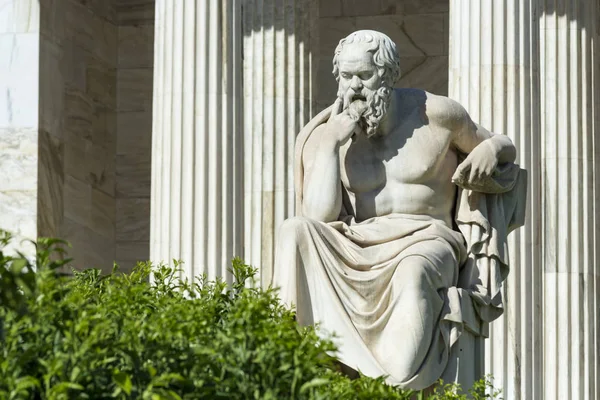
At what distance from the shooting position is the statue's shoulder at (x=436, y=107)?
16.0 metres

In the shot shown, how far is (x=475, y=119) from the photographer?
2047 cm

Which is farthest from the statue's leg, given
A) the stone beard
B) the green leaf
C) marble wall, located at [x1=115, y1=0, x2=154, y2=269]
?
marble wall, located at [x1=115, y1=0, x2=154, y2=269]

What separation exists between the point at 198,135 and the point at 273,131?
1055mm

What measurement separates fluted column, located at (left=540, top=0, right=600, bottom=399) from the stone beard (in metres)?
6.59

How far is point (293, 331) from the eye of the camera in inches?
490

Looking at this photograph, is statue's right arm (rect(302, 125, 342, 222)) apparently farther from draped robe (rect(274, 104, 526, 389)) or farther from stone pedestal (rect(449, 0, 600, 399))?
stone pedestal (rect(449, 0, 600, 399))

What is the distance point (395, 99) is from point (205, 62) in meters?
5.54

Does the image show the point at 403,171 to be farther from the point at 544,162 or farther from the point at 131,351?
the point at 544,162

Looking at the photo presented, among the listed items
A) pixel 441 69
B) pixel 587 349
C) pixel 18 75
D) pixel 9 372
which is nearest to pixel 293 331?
pixel 9 372

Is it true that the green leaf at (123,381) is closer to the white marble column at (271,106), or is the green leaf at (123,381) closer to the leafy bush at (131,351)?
the leafy bush at (131,351)

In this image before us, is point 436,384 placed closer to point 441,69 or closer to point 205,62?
point 205,62

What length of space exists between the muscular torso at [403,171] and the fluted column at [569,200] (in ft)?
20.8

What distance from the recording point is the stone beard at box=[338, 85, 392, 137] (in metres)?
15.8

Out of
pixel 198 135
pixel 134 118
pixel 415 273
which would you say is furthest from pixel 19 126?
pixel 415 273
